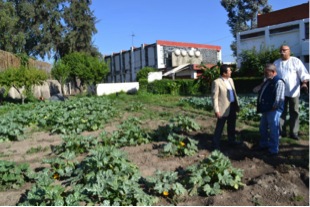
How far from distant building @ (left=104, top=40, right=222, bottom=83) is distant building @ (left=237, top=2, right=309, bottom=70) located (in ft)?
19.8

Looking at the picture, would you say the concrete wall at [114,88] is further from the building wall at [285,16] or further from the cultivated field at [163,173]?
the cultivated field at [163,173]

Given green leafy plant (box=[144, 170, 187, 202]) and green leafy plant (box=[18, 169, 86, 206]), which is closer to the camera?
green leafy plant (box=[18, 169, 86, 206])

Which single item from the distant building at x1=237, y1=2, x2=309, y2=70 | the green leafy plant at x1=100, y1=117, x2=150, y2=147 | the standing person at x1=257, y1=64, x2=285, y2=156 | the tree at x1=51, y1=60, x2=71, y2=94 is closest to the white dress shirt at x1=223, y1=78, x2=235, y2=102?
the standing person at x1=257, y1=64, x2=285, y2=156

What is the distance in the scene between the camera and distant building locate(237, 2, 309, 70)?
23831mm

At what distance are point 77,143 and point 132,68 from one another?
1554 inches

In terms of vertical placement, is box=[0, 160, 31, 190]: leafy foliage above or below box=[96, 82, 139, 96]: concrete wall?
below

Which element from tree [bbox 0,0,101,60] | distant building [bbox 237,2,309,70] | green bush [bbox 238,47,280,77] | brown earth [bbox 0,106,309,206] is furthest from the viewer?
tree [bbox 0,0,101,60]

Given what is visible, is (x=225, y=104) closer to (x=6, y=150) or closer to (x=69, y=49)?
(x=6, y=150)

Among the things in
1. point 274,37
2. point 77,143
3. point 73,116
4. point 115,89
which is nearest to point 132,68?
point 115,89

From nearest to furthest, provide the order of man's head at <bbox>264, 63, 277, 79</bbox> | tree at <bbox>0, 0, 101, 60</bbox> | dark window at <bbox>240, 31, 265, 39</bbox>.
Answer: man's head at <bbox>264, 63, 277, 79</bbox> → dark window at <bbox>240, 31, 265, 39</bbox> → tree at <bbox>0, 0, 101, 60</bbox>

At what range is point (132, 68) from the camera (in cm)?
4472

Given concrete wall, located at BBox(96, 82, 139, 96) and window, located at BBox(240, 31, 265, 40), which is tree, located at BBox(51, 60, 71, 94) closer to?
concrete wall, located at BBox(96, 82, 139, 96)

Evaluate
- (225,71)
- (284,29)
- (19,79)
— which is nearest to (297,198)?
(225,71)

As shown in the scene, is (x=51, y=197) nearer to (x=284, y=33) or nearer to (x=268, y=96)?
(x=268, y=96)
